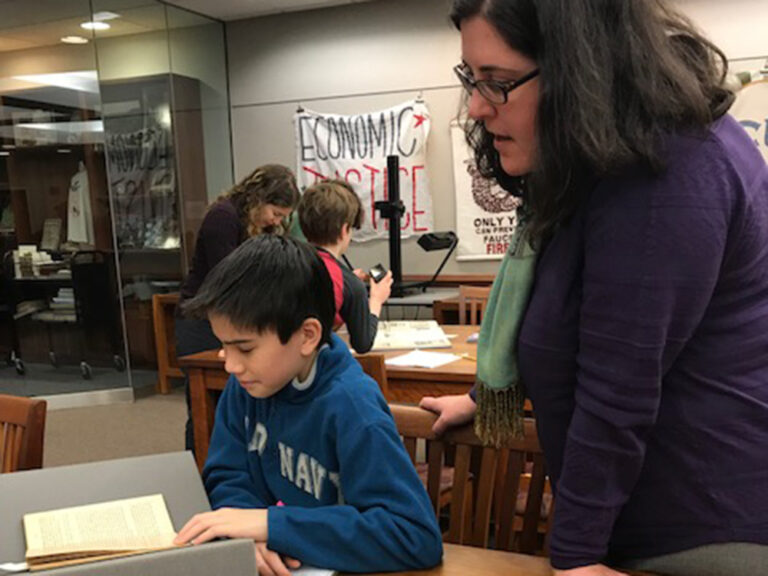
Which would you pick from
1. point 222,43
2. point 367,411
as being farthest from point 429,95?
point 367,411

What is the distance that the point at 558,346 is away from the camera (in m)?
0.77

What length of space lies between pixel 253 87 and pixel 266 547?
192 inches

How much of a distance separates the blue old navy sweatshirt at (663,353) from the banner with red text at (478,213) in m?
3.99

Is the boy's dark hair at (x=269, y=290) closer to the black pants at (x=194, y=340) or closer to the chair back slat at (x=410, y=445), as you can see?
the chair back slat at (x=410, y=445)

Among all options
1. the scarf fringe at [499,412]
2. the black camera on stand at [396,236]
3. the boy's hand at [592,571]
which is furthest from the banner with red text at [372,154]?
the boy's hand at [592,571]

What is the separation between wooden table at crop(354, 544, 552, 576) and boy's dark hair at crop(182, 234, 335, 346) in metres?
0.40

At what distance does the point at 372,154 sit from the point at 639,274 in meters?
4.38

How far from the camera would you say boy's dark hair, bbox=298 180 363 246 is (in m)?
2.34

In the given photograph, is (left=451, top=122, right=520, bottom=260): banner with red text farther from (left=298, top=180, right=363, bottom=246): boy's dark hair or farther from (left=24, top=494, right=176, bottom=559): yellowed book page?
(left=24, top=494, right=176, bottom=559): yellowed book page

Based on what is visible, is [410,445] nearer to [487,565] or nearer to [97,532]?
[487,565]

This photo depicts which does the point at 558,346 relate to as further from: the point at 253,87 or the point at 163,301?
the point at 253,87

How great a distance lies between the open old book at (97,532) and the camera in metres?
0.64

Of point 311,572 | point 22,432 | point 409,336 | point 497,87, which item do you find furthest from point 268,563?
point 409,336

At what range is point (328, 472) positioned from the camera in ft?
3.31
